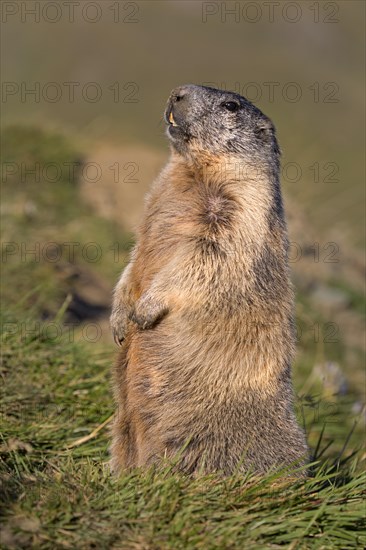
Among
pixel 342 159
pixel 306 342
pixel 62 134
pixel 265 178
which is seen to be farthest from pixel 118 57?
pixel 265 178

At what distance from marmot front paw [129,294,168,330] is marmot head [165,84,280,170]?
0.87 metres

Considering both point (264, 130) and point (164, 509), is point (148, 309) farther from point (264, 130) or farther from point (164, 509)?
point (264, 130)

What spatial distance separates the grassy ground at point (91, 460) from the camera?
10.2 ft

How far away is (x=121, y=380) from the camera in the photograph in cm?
420

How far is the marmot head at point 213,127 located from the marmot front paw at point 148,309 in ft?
2.85

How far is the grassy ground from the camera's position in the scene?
311 centimetres

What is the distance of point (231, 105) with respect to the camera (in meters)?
4.61

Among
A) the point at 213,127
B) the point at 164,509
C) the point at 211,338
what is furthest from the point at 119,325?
the point at 164,509

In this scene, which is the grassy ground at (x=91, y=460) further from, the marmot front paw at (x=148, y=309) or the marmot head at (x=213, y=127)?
the marmot head at (x=213, y=127)

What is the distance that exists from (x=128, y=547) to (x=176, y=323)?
4.30 ft

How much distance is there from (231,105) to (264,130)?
0.77 feet

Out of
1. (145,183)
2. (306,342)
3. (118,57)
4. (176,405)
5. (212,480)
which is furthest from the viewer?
(118,57)

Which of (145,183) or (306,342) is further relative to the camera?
(145,183)

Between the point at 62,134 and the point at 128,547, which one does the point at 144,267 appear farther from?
the point at 62,134
